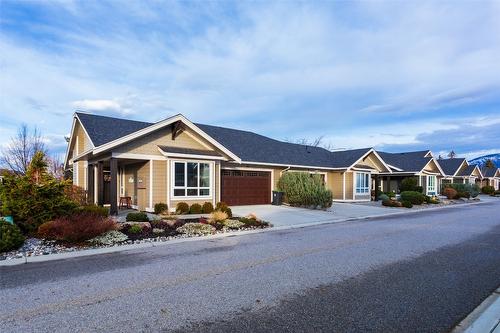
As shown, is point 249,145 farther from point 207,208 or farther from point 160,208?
point 160,208

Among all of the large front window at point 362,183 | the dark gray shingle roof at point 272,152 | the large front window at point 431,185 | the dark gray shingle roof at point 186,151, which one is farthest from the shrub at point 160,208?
the large front window at point 431,185

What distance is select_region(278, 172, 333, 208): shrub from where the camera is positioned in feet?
71.4

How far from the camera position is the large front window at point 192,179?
18.0 m

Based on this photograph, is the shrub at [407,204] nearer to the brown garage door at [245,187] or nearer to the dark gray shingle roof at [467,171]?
the brown garage door at [245,187]

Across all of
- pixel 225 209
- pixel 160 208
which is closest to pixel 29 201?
pixel 160 208

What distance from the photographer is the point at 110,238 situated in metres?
10.4

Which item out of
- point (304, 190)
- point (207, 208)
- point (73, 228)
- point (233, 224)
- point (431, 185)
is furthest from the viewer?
point (431, 185)

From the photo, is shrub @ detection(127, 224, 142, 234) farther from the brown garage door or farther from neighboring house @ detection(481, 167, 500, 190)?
neighboring house @ detection(481, 167, 500, 190)

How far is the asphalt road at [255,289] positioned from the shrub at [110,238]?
1.41 m

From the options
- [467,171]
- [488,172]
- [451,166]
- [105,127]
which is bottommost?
[488,172]

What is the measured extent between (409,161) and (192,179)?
104 ft

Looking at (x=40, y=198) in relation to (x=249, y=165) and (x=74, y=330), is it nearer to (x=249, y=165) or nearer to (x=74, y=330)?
(x=74, y=330)

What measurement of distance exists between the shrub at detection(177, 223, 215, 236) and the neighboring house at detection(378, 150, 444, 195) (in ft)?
93.3

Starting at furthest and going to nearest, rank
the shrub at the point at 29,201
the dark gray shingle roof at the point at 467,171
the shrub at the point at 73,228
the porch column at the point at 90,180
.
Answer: the dark gray shingle roof at the point at 467,171 < the porch column at the point at 90,180 < the shrub at the point at 29,201 < the shrub at the point at 73,228
